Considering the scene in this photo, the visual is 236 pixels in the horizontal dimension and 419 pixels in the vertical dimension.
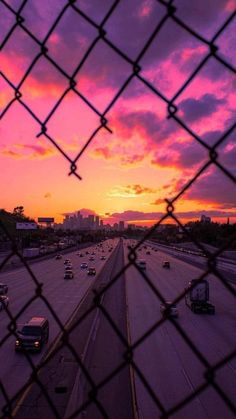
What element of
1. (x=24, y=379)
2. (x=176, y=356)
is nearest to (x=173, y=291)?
(x=176, y=356)

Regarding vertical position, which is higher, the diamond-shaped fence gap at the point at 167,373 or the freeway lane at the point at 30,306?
the freeway lane at the point at 30,306

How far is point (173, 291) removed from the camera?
40.9m

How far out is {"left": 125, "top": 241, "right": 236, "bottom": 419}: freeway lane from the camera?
45.1 ft

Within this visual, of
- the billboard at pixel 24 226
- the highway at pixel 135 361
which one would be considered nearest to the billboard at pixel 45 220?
the billboard at pixel 24 226

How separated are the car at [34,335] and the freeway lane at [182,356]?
450 centimetres

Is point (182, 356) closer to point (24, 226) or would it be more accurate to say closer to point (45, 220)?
point (24, 226)

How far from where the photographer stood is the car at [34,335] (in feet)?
61.6

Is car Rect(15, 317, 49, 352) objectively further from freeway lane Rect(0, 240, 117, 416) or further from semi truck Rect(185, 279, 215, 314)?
semi truck Rect(185, 279, 215, 314)

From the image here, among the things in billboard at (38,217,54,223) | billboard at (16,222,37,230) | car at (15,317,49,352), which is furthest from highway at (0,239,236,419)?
billboard at (38,217,54,223)

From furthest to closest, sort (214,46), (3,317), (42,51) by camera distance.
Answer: (3,317)
(42,51)
(214,46)

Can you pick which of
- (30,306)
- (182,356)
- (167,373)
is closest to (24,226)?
(30,306)

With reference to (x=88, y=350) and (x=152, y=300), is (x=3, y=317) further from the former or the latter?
(x=152, y=300)

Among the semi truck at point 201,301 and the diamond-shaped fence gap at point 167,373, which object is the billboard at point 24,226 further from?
the diamond-shaped fence gap at point 167,373

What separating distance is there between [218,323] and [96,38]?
90.5 feet
